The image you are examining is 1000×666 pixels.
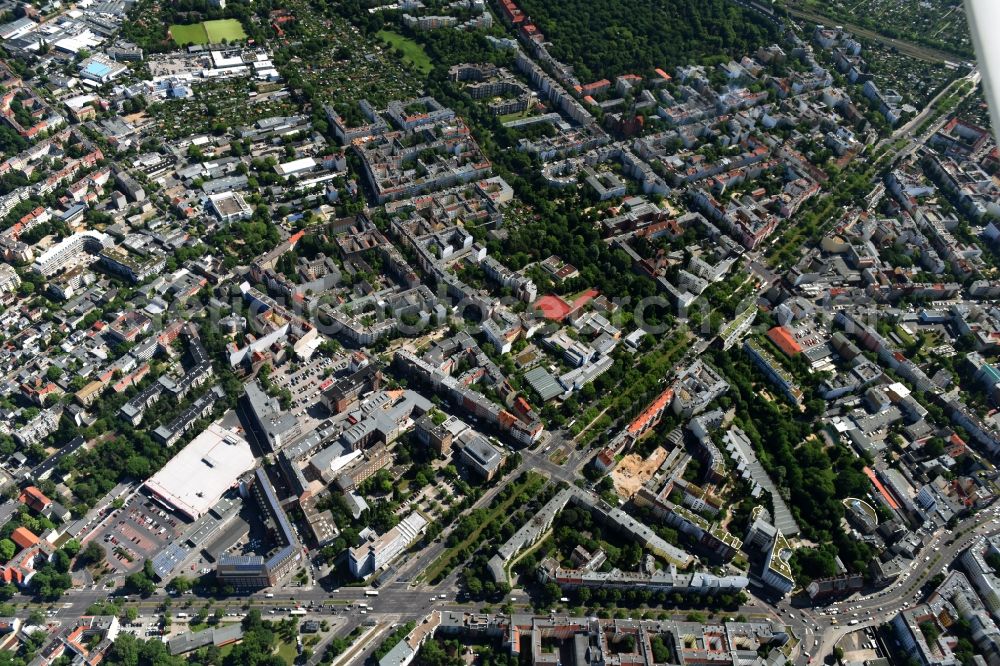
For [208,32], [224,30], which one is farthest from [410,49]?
[208,32]

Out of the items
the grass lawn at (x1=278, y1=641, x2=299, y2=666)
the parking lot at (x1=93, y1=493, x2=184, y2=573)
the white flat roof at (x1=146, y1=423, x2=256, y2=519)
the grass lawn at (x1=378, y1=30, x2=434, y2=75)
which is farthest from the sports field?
the grass lawn at (x1=278, y1=641, x2=299, y2=666)

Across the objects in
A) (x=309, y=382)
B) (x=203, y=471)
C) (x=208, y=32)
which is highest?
(x=208, y=32)

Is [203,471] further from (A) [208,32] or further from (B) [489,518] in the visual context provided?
(A) [208,32]

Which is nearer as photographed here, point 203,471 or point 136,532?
point 136,532

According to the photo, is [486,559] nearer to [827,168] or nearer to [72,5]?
[827,168]

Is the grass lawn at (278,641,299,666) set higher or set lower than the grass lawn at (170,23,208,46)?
lower

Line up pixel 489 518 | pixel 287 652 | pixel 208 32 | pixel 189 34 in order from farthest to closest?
pixel 208 32
pixel 189 34
pixel 489 518
pixel 287 652

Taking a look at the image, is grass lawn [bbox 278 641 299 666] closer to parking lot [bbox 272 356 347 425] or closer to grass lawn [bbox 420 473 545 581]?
grass lawn [bbox 420 473 545 581]
